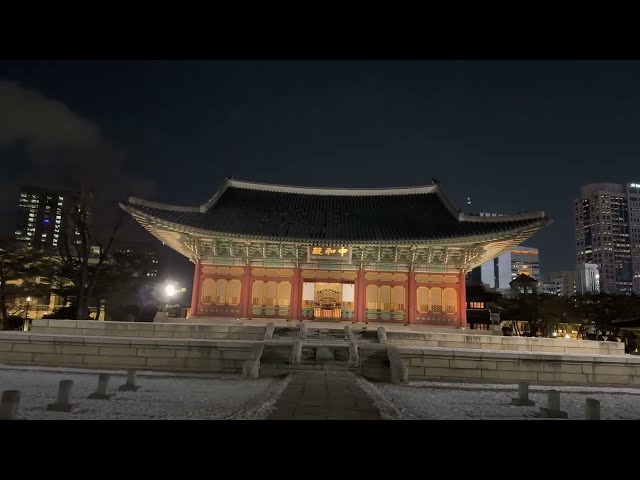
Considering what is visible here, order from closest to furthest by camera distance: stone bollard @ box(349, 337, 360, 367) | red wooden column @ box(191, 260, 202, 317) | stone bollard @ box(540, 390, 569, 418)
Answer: stone bollard @ box(540, 390, 569, 418)
stone bollard @ box(349, 337, 360, 367)
red wooden column @ box(191, 260, 202, 317)

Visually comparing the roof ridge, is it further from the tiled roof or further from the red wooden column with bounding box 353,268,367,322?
the red wooden column with bounding box 353,268,367,322

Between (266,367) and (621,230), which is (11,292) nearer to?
(266,367)

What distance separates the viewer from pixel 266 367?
16.1 metres

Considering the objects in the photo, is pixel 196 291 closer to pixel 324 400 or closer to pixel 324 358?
pixel 324 358

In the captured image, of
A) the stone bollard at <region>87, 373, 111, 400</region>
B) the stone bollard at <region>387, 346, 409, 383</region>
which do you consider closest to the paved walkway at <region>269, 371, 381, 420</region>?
the stone bollard at <region>387, 346, 409, 383</region>

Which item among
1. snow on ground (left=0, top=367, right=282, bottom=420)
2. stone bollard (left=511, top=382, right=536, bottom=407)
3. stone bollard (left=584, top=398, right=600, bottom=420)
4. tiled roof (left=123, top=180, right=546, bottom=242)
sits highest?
tiled roof (left=123, top=180, right=546, bottom=242)

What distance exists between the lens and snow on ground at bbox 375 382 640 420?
35.6 ft

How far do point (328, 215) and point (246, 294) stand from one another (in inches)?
346

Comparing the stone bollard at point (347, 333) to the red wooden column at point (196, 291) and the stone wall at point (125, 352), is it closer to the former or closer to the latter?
the stone wall at point (125, 352)

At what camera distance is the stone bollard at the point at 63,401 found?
9.90 m

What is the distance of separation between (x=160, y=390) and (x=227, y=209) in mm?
19293

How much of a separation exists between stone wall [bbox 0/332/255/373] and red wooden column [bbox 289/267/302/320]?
9135mm

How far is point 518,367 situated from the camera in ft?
55.6
